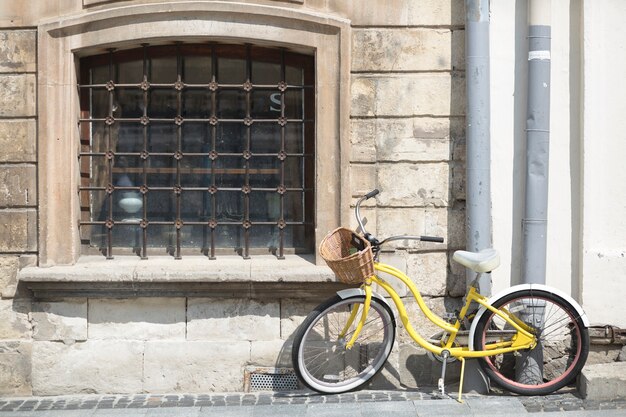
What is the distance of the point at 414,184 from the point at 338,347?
1.33 metres

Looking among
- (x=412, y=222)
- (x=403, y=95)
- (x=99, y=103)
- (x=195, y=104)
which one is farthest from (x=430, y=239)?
(x=99, y=103)

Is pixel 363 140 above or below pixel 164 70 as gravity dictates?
below

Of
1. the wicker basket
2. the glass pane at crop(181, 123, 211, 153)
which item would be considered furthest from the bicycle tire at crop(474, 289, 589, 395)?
the glass pane at crop(181, 123, 211, 153)

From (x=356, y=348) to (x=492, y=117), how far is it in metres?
1.98

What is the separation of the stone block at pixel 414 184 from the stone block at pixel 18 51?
8.88 ft

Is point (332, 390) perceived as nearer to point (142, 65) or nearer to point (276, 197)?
point (276, 197)

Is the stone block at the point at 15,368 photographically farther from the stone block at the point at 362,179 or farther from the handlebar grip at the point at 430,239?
A: the handlebar grip at the point at 430,239

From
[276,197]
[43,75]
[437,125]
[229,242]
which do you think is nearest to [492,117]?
[437,125]

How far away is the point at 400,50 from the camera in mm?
6996

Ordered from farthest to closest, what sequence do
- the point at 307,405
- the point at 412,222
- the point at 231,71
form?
the point at 231,71 → the point at 412,222 → the point at 307,405

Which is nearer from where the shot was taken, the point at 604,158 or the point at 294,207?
the point at 604,158

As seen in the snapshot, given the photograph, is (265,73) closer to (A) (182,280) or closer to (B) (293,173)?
(B) (293,173)

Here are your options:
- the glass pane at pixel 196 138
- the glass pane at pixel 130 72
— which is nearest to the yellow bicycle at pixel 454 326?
the glass pane at pixel 196 138

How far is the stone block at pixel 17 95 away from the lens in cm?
700
